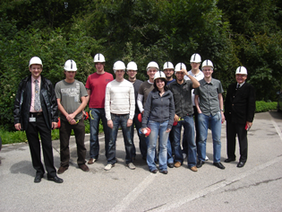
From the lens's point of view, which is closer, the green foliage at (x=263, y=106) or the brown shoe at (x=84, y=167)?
the brown shoe at (x=84, y=167)

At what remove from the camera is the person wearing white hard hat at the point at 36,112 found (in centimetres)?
459

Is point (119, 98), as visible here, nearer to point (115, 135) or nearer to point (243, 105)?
point (115, 135)

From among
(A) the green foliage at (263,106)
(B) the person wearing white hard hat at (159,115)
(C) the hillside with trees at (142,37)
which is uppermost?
(C) the hillside with trees at (142,37)

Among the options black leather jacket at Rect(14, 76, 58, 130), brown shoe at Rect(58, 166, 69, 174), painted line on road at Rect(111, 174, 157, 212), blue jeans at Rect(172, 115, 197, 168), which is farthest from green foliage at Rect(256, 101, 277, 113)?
black leather jacket at Rect(14, 76, 58, 130)

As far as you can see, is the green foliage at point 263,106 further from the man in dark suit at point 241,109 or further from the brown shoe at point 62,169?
the brown shoe at point 62,169

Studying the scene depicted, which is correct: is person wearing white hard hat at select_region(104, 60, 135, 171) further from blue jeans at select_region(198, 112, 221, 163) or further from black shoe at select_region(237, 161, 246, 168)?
black shoe at select_region(237, 161, 246, 168)

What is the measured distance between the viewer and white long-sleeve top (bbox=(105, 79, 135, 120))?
525cm

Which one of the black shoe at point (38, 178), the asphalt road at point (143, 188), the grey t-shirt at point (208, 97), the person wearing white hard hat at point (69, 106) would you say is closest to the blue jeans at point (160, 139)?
the asphalt road at point (143, 188)

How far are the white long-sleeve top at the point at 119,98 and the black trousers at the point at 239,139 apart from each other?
89.2 inches

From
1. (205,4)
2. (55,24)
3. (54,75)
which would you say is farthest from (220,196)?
(55,24)

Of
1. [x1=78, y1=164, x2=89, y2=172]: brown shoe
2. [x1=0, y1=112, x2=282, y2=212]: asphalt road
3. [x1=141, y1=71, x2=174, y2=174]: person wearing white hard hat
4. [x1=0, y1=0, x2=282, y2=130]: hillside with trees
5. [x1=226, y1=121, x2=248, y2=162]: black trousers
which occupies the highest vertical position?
[x1=0, y1=0, x2=282, y2=130]: hillside with trees

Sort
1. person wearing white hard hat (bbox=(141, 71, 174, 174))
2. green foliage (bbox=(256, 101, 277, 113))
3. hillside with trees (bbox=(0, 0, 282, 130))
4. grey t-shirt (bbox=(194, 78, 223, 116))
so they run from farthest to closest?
green foliage (bbox=(256, 101, 277, 113)) → hillside with trees (bbox=(0, 0, 282, 130)) → grey t-shirt (bbox=(194, 78, 223, 116)) → person wearing white hard hat (bbox=(141, 71, 174, 174))

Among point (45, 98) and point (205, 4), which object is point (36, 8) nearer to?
point (205, 4)

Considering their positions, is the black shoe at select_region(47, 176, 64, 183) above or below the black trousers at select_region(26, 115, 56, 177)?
below
